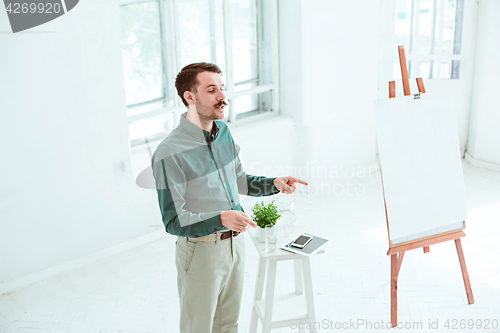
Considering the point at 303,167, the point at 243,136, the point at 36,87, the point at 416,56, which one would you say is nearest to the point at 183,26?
the point at 243,136

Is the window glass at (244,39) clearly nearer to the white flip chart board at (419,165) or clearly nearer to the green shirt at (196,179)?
the white flip chart board at (419,165)

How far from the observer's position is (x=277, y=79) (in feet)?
18.2

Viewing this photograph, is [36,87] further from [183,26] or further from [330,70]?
[330,70]

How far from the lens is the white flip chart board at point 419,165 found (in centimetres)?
319

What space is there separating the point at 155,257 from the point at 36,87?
1.70 metres

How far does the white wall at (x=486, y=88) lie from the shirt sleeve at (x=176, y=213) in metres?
4.99

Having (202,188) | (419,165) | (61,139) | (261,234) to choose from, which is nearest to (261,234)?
(261,234)

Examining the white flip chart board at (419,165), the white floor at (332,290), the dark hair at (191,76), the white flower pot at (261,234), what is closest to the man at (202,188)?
the dark hair at (191,76)

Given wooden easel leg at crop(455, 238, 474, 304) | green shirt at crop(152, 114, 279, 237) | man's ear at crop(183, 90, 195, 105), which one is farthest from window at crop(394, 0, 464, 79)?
man's ear at crop(183, 90, 195, 105)

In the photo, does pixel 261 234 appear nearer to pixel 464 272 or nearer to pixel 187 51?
pixel 464 272

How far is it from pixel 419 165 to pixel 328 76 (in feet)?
7.96

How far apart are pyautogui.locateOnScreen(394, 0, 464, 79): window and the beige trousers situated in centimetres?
468

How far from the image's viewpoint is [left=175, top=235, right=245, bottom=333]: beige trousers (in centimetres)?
247

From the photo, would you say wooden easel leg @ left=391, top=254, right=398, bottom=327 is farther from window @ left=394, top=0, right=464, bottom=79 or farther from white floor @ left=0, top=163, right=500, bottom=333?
window @ left=394, top=0, right=464, bottom=79
